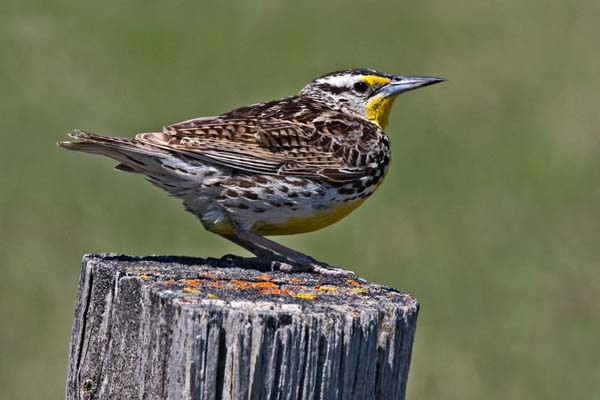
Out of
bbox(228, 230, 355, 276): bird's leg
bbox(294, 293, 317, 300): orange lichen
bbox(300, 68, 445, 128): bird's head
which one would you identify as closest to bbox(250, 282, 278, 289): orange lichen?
bbox(294, 293, 317, 300): orange lichen

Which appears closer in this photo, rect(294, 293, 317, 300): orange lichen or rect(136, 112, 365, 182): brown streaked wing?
rect(294, 293, 317, 300): orange lichen

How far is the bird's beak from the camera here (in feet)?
21.3

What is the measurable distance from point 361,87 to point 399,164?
347 centimetres

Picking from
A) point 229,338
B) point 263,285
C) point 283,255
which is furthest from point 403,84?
point 229,338

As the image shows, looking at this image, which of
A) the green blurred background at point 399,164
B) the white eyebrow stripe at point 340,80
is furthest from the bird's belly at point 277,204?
the green blurred background at point 399,164

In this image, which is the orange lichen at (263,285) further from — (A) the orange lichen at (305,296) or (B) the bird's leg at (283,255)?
(B) the bird's leg at (283,255)

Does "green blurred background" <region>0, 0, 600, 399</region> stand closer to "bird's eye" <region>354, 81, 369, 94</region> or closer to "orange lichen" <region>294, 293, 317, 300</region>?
"bird's eye" <region>354, 81, 369, 94</region>

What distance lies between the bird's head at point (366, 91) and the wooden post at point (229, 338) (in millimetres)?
2305

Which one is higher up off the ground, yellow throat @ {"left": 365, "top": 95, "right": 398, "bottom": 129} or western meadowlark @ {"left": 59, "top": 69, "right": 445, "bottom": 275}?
yellow throat @ {"left": 365, "top": 95, "right": 398, "bottom": 129}

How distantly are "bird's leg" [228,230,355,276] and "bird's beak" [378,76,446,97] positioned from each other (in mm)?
1235

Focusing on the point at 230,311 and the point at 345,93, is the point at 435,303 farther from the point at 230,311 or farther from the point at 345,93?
the point at 230,311

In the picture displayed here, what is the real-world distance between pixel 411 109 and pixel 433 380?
3.56 m

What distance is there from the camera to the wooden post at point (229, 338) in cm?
365

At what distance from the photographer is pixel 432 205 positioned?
32.0 ft
